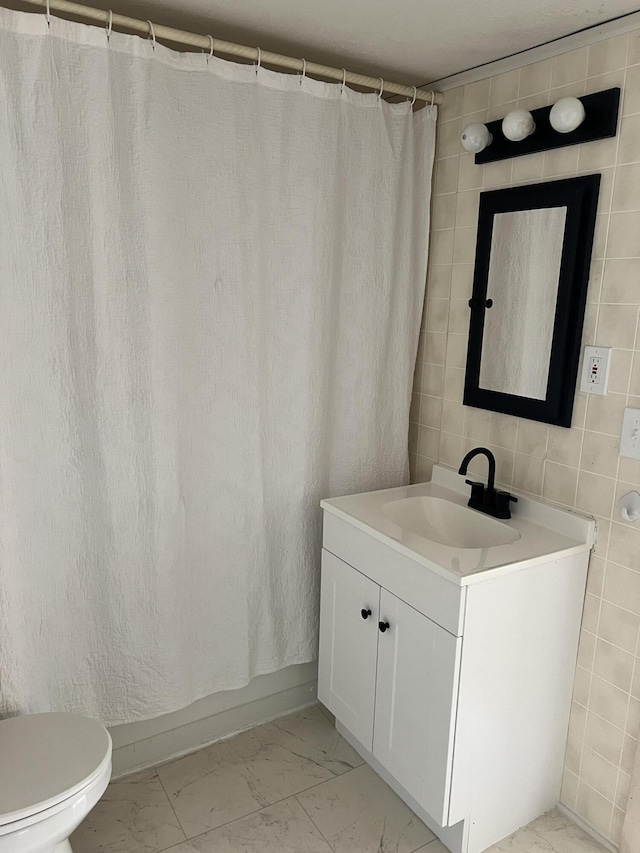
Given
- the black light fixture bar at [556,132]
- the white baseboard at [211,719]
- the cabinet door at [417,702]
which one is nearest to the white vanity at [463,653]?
the cabinet door at [417,702]

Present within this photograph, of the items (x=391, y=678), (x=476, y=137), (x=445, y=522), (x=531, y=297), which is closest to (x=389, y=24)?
(x=476, y=137)

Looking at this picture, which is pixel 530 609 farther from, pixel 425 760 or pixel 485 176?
pixel 485 176

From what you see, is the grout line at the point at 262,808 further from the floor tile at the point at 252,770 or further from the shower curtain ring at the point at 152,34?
the shower curtain ring at the point at 152,34

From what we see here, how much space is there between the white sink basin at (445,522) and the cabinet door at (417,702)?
322 millimetres

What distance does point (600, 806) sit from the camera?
1.84 m

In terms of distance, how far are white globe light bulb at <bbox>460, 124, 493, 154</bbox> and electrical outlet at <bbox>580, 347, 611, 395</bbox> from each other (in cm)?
72

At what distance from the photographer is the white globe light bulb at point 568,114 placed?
167 centimetres

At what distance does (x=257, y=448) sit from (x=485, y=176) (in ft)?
3.75

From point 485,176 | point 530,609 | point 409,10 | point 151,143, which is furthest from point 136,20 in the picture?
point 530,609

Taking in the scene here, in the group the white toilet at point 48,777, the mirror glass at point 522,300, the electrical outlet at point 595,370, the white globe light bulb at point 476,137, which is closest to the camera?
the white toilet at point 48,777

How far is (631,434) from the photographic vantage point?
1673 millimetres

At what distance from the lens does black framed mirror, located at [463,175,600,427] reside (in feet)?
5.82

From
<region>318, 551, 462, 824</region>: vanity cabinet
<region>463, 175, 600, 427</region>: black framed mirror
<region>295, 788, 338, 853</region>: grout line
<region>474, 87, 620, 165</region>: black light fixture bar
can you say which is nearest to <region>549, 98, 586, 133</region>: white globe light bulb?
<region>474, 87, 620, 165</region>: black light fixture bar

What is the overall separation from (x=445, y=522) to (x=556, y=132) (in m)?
1.22
